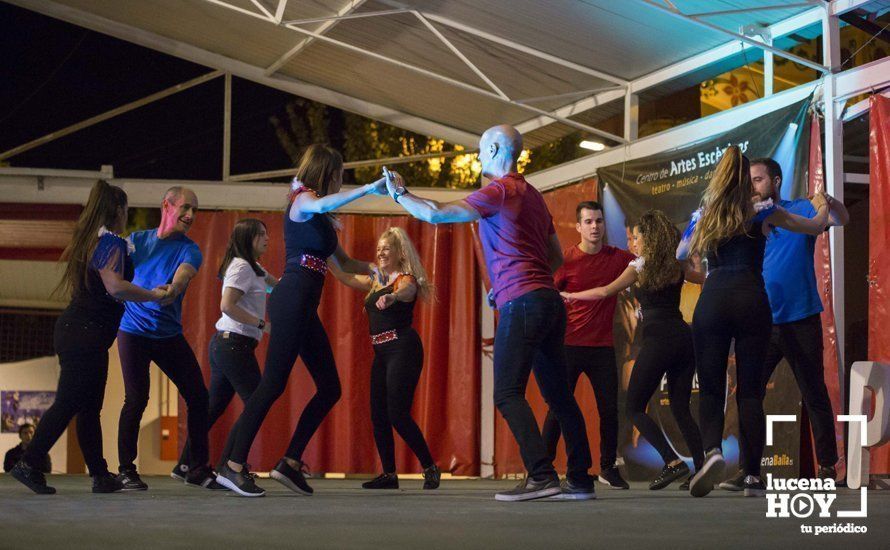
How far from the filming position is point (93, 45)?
1016 centimetres

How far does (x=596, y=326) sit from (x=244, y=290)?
190cm

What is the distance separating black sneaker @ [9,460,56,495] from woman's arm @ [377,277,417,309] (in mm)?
1983

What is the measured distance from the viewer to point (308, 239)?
5.12 metres

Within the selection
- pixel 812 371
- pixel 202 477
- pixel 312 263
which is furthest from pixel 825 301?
pixel 202 477

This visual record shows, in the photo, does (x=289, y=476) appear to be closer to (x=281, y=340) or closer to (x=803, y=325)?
(x=281, y=340)

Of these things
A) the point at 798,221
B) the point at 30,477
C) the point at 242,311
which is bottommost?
the point at 30,477

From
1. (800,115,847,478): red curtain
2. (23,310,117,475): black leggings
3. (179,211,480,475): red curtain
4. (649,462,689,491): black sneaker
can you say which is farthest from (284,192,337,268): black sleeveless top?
(179,211,480,475): red curtain

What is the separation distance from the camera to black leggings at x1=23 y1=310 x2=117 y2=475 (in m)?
5.27

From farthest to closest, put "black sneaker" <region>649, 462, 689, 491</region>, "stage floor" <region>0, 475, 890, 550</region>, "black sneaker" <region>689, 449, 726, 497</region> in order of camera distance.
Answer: "black sneaker" <region>649, 462, 689, 491</region>
"black sneaker" <region>689, 449, 726, 497</region>
"stage floor" <region>0, 475, 890, 550</region>

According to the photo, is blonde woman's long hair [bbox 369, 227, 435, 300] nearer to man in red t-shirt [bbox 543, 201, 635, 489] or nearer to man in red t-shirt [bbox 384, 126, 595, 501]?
man in red t-shirt [bbox 543, 201, 635, 489]

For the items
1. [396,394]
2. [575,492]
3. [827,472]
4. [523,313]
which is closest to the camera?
[523,313]

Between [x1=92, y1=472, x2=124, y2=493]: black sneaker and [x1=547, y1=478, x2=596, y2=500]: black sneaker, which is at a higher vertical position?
[x1=547, y1=478, x2=596, y2=500]: black sneaker

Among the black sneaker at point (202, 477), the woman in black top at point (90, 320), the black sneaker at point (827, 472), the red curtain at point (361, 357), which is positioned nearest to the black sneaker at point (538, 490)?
the black sneaker at point (827, 472)

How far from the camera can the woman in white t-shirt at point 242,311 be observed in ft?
20.1
